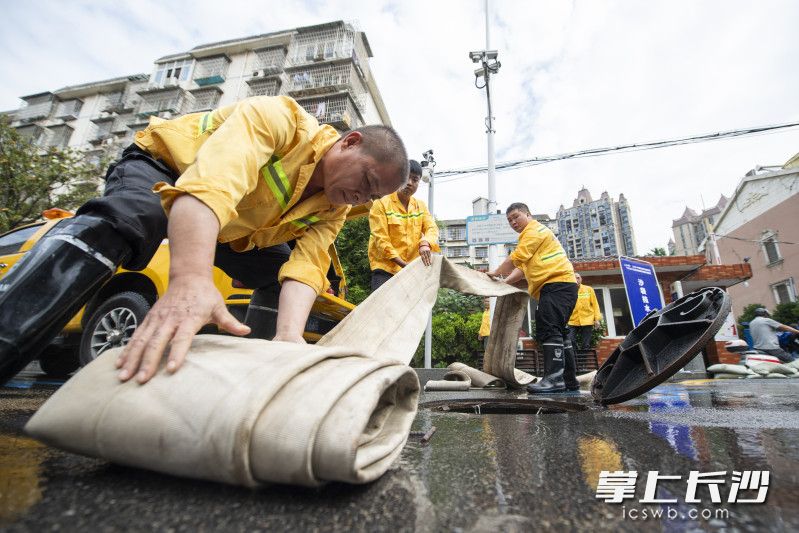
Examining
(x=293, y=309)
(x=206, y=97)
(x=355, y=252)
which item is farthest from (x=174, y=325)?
(x=206, y=97)

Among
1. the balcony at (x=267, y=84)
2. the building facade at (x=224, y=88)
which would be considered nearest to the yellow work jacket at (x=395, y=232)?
the building facade at (x=224, y=88)

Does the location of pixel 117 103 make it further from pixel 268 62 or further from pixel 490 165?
pixel 490 165

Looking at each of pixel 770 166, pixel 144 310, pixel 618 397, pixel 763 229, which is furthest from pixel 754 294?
pixel 144 310

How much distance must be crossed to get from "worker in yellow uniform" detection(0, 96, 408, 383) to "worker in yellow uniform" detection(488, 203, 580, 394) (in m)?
2.37

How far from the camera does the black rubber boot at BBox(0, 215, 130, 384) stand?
3.25ft

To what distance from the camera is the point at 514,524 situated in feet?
1.89

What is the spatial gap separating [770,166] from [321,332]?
32099mm

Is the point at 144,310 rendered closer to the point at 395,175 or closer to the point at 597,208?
the point at 395,175

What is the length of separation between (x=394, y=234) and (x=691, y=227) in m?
94.5

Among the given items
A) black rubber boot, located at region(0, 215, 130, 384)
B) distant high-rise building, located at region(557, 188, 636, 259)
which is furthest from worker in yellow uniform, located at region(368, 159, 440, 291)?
distant high-rise building, located at region(557, 188, 636, 259)

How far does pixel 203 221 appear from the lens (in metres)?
0.97

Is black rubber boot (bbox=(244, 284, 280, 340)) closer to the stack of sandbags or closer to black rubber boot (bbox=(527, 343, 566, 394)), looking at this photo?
black rubber boot (bbox=(527, 343, 566, 394))

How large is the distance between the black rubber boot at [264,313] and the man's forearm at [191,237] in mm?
1246

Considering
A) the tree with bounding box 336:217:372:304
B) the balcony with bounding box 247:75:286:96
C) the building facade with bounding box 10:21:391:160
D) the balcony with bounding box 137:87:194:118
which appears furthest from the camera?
the balcony with bounding box 137:87:194:118
